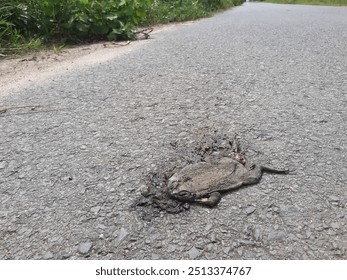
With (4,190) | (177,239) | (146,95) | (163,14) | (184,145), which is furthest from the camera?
(163,14)

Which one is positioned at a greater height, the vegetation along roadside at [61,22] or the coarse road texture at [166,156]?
the vegetation along roadside at [61,22]

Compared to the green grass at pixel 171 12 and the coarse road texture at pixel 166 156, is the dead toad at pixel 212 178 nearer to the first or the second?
the coarse road texture at pixel 166 156

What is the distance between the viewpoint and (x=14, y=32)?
178 inches

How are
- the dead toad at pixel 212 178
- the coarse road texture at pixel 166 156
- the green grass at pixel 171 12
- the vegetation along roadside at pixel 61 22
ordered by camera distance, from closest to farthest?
the coarse road texture at pixel 166 156
the dead toad at pixel 212 178
the vegetation along roadside at pixel 61 22
the green grass at pixel 171 12

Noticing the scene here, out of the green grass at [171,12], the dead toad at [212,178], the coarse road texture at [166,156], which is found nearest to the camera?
the coarse road texture at [166,156]

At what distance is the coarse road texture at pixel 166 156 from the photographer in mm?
1302

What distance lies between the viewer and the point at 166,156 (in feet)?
6.07

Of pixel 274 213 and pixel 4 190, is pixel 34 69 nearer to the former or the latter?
pixel 4 190

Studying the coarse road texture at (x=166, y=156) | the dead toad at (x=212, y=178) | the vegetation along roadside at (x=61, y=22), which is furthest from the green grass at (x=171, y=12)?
the dead toad at (x=212, y=178)

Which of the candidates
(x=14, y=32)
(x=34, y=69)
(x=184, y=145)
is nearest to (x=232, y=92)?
(x=184, y=145)

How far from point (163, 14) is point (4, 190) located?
282 inches

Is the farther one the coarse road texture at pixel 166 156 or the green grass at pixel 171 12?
the green grass at pixel 171 12

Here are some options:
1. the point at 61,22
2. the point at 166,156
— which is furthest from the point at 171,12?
the point at 166,156

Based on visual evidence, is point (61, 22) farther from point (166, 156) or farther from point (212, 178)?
point (212, 178)
